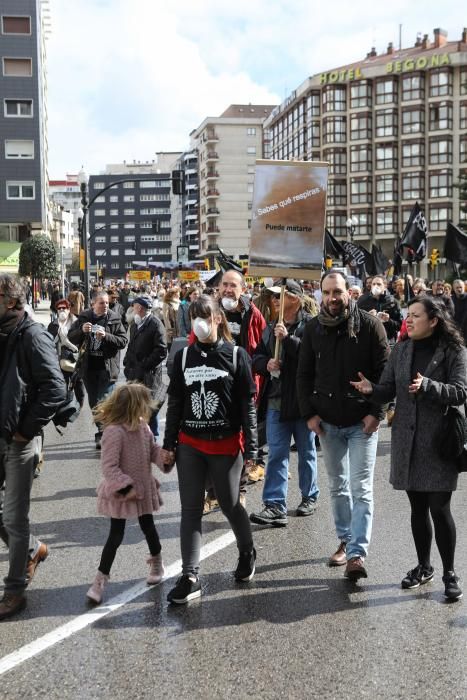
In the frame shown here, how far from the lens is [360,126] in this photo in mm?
87750

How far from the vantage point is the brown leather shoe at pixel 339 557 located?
18.7 ft

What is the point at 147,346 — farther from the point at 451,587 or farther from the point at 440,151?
the point at 440,151

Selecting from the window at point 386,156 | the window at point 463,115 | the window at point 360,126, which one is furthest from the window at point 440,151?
the window at point 360,126

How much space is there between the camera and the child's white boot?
536 centimetres

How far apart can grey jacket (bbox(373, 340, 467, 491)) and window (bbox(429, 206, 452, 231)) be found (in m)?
81.7

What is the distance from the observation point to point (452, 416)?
516 cm

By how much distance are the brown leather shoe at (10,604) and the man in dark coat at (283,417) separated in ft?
7.58

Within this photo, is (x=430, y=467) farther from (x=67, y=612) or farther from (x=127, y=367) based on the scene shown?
(x=127, y=367)

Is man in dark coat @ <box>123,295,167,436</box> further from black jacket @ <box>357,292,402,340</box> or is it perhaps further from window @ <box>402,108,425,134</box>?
window @ <box>402,108,425,134</box>

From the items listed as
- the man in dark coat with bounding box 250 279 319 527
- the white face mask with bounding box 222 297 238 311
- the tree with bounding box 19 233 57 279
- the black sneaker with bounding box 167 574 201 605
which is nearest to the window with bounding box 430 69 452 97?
the tree with bounding box 19 233 57 279

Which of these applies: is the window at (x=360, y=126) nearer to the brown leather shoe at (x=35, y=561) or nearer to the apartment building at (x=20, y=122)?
the apartment building at (x=20, y=122)

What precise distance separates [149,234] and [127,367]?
177 m

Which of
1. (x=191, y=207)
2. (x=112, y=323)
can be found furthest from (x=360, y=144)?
(x=112, y=323)

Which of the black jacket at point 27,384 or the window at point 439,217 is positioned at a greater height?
the window at point 439,217
